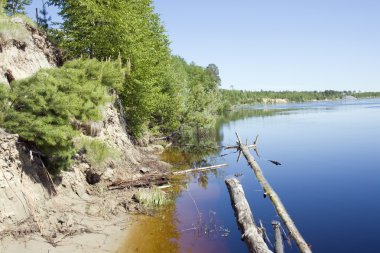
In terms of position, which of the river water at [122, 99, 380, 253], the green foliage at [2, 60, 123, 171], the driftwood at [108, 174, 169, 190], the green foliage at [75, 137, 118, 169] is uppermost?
the green foliage at [2, 60, 123, 171]

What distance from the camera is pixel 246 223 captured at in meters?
13.2

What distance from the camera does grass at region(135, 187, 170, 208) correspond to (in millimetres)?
16314

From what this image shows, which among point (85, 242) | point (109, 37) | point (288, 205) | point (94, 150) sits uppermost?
point (109, 37)

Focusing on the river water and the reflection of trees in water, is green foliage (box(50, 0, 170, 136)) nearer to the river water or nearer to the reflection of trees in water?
the reflection of trees in water

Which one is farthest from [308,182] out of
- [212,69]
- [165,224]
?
[212,69]

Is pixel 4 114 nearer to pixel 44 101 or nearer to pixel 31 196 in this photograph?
pixel 44 101

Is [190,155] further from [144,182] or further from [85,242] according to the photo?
[85,242]

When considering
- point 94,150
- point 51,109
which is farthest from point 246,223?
point 51,109

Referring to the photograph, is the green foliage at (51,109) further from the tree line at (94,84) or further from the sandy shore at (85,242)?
the sandy shore at (85,242)

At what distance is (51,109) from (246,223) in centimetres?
848

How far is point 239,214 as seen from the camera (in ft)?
46.4

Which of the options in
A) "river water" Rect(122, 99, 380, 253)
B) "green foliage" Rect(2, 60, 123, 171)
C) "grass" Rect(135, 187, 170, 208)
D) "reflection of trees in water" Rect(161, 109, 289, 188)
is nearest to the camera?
"green foliage" Rect(2, 60, 123, 171)

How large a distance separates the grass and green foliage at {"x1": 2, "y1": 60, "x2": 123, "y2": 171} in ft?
14.1

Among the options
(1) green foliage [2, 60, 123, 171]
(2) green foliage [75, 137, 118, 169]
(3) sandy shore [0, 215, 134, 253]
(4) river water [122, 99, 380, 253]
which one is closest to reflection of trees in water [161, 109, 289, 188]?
(4) river water [122, 99, 380, 253]
